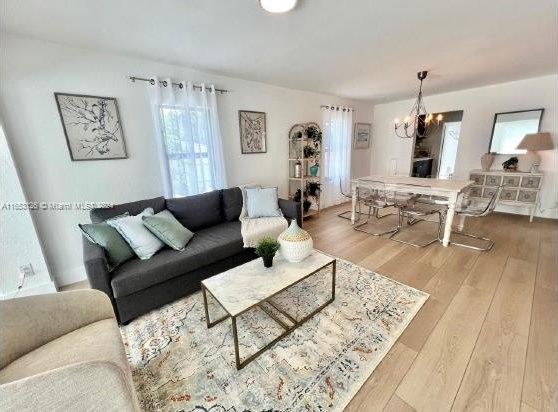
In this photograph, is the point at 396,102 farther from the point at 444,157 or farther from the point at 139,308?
the point at 139,308

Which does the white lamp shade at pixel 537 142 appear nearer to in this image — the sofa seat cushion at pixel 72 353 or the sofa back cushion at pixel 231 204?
the sofa back cushion at pixel 231 204

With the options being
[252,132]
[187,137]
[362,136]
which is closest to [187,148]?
[187,137]

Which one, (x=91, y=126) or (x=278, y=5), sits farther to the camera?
(x=91, y=126)

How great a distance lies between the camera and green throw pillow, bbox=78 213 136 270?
1.75 meters

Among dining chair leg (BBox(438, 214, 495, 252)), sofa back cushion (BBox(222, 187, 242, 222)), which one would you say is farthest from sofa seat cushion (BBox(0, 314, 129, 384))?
dining chair leg (BBox(438, 214, 495, 252))

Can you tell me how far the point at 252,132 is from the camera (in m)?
3.42

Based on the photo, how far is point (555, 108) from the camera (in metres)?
3.38

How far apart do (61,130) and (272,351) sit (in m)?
2.61

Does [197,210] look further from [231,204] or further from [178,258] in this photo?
[178,258]

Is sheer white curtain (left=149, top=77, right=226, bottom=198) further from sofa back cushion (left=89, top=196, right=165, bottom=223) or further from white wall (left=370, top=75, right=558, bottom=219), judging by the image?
white wall (left=370, top=75, right=558, bottom=219)

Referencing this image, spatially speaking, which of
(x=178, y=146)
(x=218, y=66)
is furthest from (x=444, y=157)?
(x=178, y=146)

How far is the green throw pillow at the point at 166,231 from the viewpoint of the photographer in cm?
202

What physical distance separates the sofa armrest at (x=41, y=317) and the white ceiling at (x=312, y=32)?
1.78m

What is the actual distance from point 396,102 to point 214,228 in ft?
16.1
